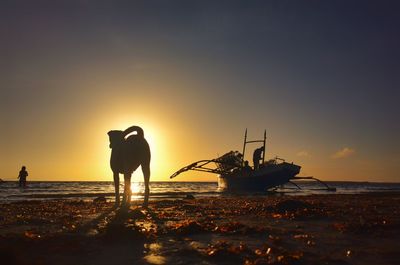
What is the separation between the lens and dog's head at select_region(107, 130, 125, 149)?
17.4 m

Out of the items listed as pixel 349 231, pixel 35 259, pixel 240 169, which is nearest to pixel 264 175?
pixel 240 169

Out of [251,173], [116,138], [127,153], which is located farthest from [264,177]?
[127,153]

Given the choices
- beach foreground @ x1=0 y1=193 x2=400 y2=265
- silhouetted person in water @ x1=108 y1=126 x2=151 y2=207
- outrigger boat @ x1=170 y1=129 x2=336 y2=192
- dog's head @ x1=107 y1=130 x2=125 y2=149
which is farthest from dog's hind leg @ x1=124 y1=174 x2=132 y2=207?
outrigger boat @ x1=170 y1=129 x2=336 y2=192

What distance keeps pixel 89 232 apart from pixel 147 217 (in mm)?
4079

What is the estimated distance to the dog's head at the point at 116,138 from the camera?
57.2 feet

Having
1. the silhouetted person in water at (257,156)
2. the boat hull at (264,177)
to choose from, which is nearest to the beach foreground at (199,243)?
the boat hull at (264,177)

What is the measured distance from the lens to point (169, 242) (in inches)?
352

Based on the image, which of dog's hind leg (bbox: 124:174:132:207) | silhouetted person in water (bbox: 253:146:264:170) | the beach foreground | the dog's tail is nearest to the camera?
the beach foreground

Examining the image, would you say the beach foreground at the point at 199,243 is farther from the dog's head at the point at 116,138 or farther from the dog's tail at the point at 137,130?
the dog's tail at the point at 137,130

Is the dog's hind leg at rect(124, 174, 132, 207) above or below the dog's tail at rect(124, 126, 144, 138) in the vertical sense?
below

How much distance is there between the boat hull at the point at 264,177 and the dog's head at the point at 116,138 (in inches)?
1649

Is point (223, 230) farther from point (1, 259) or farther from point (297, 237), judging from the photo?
point (1, 259)

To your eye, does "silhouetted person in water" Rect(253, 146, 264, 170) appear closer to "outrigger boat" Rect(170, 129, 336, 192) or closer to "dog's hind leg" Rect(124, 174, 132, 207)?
"outrigger boat" Rect(170, 129, 336, 192)

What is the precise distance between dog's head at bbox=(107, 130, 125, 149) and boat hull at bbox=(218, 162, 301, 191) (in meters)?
41.9
